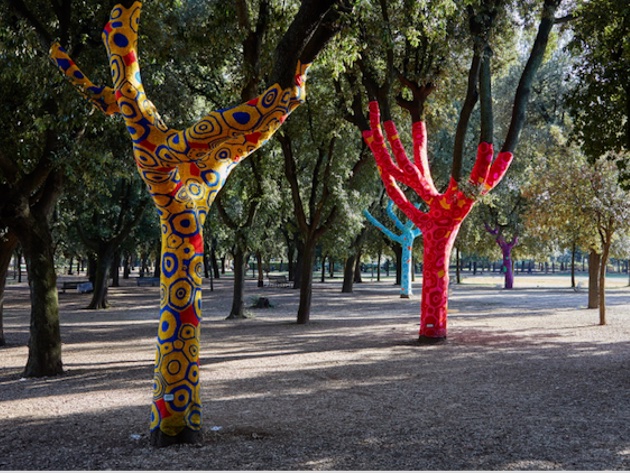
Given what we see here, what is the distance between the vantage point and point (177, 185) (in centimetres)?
591

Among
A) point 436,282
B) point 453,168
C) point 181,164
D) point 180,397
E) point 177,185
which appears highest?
point 453,168

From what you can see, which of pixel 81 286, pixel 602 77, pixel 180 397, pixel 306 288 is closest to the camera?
pixel 180 397

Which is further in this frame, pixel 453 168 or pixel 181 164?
pixel 453 168

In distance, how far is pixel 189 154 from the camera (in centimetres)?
557

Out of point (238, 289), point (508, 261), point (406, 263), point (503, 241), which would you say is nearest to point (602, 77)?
point (238, 289)

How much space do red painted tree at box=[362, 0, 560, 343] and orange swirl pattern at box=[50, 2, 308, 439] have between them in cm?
789

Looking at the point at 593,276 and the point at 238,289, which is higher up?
the point at 593,276

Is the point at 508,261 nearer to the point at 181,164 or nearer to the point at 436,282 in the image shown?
the point at 436,282

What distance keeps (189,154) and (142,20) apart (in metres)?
6.39

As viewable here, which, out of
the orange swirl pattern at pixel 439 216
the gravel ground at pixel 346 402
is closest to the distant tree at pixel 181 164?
the gravel ground at pixel 346 402

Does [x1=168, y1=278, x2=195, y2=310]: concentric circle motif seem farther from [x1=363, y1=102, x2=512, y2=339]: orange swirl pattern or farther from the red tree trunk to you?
the red tree trunk

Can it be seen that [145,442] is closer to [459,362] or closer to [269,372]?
[269,372]

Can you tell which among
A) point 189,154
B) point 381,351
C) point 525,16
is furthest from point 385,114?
point 189,154

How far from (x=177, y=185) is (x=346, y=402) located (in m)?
3.81
